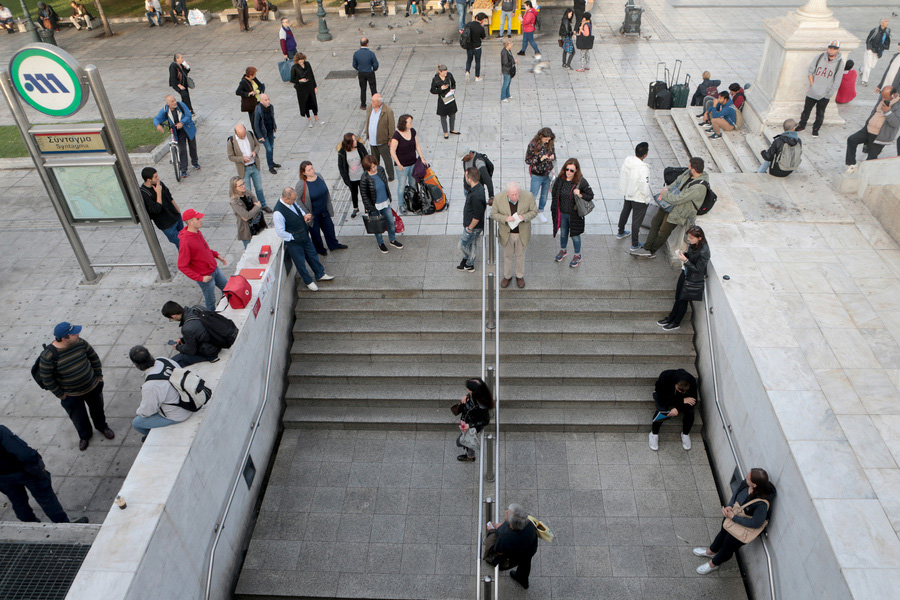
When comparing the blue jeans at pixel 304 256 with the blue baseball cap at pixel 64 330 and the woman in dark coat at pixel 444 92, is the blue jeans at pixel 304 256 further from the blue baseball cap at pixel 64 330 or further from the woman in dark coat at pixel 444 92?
the woman in dark coat at pixel 444 92

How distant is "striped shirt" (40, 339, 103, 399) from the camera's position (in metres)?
6.77

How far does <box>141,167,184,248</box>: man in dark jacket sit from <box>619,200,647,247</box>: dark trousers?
6.96 meters

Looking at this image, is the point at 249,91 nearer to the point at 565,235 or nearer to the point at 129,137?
the point at 129,137

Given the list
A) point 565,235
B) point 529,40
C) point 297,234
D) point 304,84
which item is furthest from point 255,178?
point 529,40

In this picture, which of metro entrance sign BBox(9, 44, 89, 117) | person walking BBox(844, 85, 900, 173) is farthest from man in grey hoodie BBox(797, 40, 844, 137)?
metro entrance sign BBox(9, 44, 89, 117)

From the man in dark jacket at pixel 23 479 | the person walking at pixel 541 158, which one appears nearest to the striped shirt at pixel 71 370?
the man in dark jacket at pixel 23 479

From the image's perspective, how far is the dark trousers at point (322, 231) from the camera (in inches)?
373

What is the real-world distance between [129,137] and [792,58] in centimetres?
1438

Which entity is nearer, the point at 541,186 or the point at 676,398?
the point at 676,398

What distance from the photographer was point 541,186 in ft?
34.2

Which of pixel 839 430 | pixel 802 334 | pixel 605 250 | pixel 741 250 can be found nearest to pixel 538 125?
pixel 605 250

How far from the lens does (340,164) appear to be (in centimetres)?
1016

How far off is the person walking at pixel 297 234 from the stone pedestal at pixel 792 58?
922cm

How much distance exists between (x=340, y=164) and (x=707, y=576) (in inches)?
302
